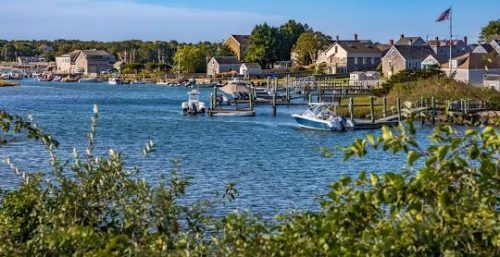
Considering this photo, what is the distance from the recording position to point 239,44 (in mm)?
163750

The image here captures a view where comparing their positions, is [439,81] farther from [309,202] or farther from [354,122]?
[309,202]

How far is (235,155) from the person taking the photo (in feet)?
136

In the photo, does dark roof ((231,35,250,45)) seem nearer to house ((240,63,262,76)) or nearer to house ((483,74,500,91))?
house ((240,63,262,76))

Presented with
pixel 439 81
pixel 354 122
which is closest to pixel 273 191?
pixel 354 122

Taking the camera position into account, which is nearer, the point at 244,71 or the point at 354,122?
the point at 354,122

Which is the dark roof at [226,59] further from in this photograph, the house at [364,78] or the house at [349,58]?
the house at [364,78]

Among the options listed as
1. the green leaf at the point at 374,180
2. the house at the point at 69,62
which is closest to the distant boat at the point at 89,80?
the house at the point at 69,62

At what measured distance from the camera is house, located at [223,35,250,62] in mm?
163875

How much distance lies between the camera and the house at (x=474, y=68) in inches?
3130

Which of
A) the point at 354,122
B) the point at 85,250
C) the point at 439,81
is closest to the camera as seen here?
the point at 85,250

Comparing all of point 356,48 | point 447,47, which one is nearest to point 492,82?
point 447,47

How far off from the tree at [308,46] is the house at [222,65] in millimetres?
11322

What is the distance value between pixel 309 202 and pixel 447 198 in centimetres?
1993

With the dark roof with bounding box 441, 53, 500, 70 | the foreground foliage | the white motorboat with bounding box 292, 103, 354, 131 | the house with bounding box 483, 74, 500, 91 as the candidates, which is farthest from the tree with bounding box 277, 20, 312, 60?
the foreground foliage
